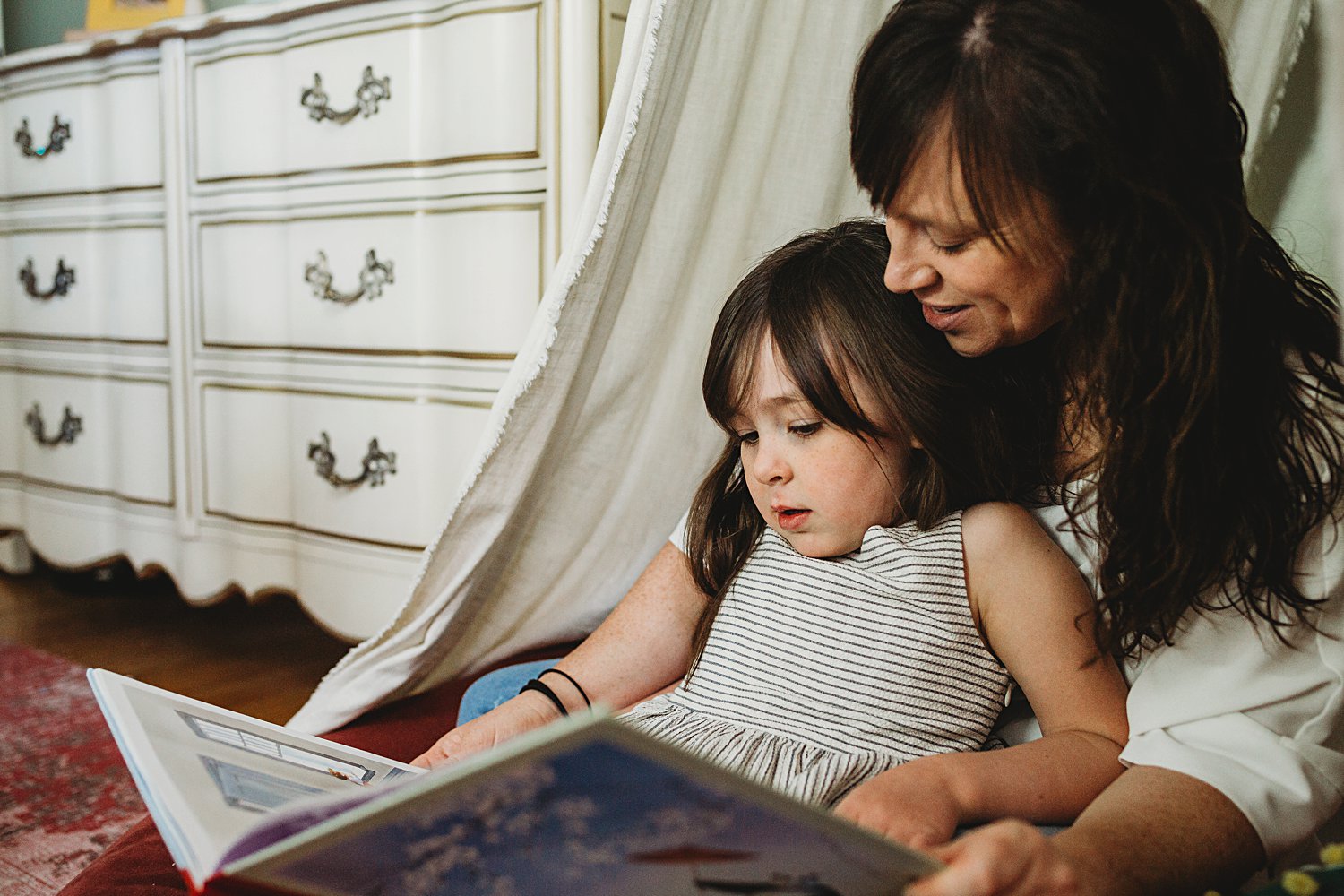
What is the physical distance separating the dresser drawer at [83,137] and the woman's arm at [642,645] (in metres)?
1.24

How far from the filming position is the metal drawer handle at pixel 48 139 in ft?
6.04

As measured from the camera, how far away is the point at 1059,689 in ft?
2.28

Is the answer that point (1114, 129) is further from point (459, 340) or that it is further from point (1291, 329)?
point (459, 340)

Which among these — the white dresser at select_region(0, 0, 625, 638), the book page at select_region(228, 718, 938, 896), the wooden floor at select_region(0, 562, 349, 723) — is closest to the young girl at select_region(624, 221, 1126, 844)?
the book page at select_region(228, 718, 938, 896)

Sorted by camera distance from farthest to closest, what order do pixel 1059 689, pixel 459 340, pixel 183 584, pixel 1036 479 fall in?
pixel 183 584 → pixel 459 340 → pixel 1036 479 → pixel 1059 689

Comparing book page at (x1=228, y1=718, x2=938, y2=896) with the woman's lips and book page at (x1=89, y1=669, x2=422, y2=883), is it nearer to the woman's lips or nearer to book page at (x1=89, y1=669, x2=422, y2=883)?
book page at (x1=89, y1=669, x2=422, y2=883)

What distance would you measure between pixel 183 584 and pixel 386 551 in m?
0.52

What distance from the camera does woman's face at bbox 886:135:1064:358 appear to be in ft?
2.09

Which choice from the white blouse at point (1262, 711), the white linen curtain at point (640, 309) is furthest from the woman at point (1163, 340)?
the white linen curtain at point (640, 309)

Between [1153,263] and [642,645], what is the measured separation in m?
0.49

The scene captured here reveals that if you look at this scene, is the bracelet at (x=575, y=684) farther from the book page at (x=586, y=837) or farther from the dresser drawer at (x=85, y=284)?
the dresser drawer at (x=85, y=284)

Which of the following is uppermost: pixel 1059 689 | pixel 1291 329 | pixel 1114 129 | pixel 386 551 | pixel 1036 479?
pixel 1114 129

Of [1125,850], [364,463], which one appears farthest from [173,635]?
[1125,850]

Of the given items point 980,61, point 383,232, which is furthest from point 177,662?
point 980,61
